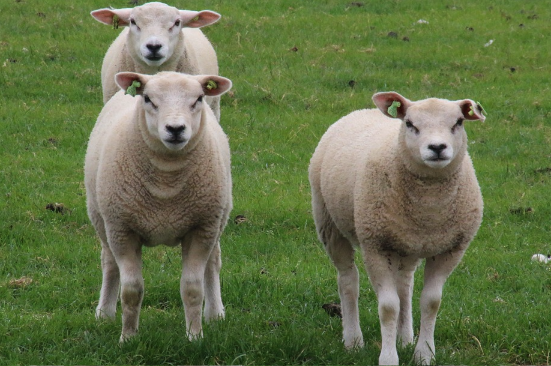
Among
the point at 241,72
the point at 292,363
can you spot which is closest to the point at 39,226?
the point at 292,363

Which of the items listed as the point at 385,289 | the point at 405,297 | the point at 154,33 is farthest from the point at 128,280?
the point at 154,33

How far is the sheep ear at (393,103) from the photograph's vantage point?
17.8 feet

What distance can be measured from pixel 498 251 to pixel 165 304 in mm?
2799

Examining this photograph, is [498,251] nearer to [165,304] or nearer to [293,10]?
[165,304]

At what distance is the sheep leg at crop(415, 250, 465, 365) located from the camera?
5402mm

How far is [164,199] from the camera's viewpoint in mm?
5559

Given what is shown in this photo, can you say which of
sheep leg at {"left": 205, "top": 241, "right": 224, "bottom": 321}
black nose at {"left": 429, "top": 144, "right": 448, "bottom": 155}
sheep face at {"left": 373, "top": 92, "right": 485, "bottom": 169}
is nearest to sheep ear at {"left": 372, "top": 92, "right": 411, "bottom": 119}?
sheep face at {"left": 373, "top": 92, "right": 485, "bottom": 169}

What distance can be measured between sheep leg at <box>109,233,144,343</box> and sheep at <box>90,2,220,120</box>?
2.44 m

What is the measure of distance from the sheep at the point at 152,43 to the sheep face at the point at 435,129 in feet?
9.09

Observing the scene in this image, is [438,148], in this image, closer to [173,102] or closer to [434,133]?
[434,133]

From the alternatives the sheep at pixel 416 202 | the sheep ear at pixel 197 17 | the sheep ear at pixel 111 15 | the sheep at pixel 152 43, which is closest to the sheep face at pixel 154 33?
the sheep at pixel 152 43

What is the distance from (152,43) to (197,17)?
0.85 meters

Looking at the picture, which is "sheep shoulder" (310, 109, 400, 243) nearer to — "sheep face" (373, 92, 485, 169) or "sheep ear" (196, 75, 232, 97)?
"sheep face" (373, 92, 485, 169)

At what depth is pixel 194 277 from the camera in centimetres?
570
